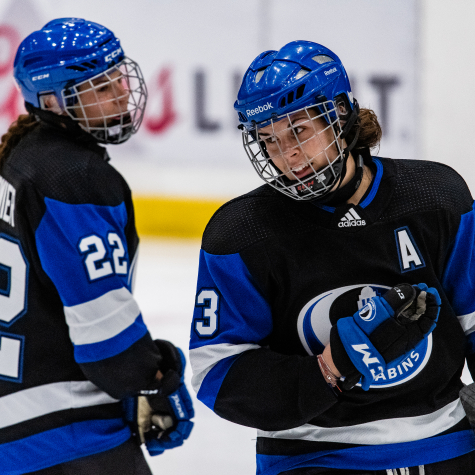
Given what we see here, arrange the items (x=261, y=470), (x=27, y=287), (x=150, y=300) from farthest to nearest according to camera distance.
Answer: (x=150, y=300), (x=27, y=287), (x=261, y=470)

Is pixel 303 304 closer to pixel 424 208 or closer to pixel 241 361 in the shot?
pixel 241 361

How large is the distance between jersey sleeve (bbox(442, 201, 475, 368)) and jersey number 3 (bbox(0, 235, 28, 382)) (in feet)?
2.91

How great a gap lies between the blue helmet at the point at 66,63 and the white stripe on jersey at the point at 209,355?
0.72m

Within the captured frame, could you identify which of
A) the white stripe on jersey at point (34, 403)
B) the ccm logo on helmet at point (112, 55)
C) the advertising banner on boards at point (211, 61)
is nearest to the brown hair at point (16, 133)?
the ccm logo on helmet at point (112, 55)

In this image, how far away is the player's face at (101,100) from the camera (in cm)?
179

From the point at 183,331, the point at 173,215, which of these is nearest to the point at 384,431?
the point at 183,331

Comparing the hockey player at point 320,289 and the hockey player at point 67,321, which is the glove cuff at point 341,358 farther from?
the hockey player at point 67,321

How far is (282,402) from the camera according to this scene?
124cm

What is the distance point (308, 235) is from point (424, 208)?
214mm

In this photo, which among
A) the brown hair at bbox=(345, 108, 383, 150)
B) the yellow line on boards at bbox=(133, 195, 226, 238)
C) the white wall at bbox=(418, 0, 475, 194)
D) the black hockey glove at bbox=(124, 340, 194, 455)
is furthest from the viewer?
the yellow line on boards at bbox=(133, 195, 226, 238)

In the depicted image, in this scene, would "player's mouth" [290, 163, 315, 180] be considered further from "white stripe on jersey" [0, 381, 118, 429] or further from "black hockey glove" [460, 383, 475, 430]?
"white stripe on jersey" [0, 381, 118, 429]

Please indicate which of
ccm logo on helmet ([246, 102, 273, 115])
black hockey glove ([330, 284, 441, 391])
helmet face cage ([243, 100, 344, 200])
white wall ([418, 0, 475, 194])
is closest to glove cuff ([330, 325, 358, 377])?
black hockey glove ([330, 284, 441, 391])

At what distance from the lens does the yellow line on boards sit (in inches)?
200

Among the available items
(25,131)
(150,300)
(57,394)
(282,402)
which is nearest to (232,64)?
(150,300)
